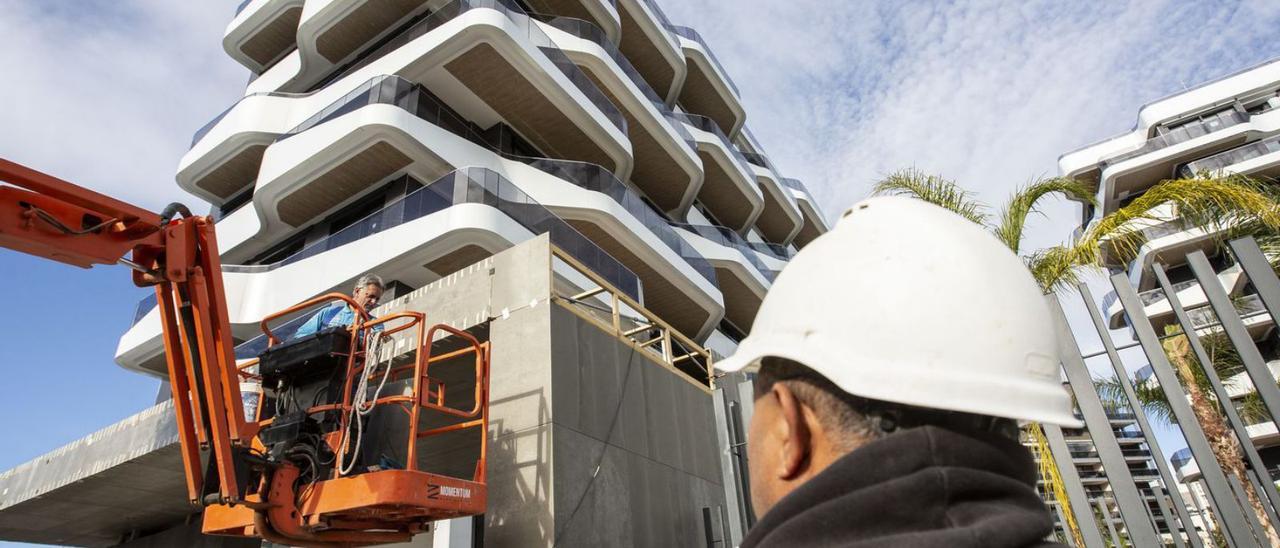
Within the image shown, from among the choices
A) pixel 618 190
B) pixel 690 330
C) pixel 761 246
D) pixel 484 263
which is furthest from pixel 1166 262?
pixel 484 263

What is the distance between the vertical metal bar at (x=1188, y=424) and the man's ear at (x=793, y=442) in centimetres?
459

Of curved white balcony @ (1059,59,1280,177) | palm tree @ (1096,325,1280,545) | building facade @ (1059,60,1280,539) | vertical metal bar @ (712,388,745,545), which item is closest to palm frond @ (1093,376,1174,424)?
palm tree @ (1096,325,1280,545)

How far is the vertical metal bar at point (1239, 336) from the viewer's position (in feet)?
14.0

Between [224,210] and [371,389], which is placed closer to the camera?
[371,389]

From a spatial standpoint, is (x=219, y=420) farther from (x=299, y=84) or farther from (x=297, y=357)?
(x=299, y=84)

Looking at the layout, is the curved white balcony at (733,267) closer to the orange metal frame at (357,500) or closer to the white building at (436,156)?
the white building at (436,156)

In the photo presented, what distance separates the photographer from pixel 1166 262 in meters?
39.0

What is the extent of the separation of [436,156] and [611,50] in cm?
830

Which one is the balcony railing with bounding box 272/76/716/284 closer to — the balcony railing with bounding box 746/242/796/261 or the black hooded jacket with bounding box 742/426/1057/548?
the balcony railing with bounding box 746/242/796/261

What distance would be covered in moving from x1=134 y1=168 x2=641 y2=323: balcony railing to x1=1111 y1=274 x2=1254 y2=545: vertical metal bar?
35.6ft

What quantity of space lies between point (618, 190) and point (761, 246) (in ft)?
40.6

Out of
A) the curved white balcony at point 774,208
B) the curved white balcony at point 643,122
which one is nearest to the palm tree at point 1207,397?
the curved white balcony at point 643,122

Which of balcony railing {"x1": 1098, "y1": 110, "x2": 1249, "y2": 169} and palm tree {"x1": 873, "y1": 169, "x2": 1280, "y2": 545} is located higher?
balcony railing {"x1": 1098, "y1": 110, "x2": 1249, "y2": 169}

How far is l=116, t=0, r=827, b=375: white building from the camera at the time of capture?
16.3 meters
